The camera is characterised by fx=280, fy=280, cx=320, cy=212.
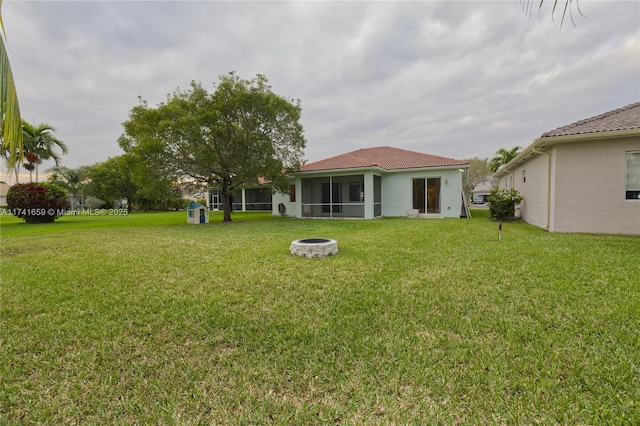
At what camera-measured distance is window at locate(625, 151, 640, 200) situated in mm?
8469

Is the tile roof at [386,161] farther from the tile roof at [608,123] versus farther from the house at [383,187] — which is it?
the tile roof at [608,123]

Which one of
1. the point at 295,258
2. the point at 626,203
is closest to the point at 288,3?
the point at 295,258

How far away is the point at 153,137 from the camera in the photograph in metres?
13.2

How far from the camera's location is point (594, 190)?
29.2ft

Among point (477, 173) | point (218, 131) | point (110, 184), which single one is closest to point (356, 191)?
point (218, 131)

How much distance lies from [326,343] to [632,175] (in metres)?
11.3

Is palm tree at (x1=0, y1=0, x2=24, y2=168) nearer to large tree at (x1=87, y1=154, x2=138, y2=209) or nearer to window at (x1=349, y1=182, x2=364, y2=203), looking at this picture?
window at (x1=349, y1=182, x2=364, y2=203)

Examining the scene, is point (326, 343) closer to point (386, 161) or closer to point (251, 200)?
point (386, 161)

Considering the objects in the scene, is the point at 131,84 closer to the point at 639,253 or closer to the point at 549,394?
the point at 549,394

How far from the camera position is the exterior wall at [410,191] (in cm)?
1627

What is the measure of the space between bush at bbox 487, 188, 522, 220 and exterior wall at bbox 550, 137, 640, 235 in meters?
3.91

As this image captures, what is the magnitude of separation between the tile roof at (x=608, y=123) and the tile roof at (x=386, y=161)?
21.1 ft

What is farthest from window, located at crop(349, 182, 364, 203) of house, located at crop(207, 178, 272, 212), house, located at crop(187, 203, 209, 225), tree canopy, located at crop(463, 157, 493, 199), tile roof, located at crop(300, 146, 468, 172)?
tree canopy, located at crop(463, 157, 493, 199)

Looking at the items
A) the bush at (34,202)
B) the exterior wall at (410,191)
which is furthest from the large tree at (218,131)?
the bush at (34,202)
